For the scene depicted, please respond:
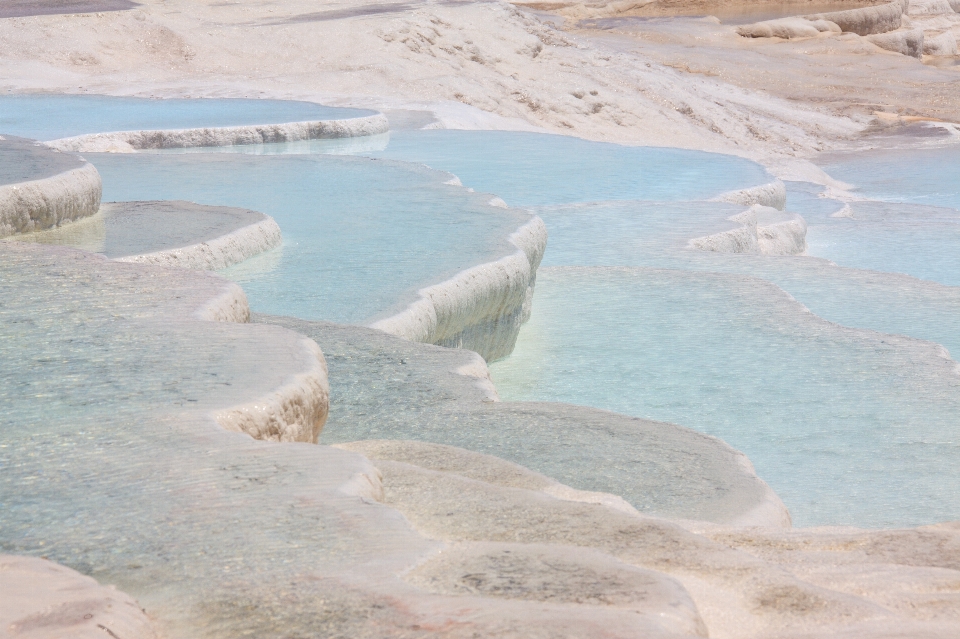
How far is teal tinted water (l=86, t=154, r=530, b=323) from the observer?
376cm

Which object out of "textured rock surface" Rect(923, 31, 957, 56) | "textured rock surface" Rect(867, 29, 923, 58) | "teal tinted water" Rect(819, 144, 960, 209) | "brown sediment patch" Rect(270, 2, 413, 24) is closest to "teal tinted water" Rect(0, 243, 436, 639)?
"teal tinted water" Rect(819, 144, 960, 209)

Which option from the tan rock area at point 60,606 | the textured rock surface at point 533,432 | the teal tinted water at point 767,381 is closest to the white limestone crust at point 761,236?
the teal tinted water at point 767,381

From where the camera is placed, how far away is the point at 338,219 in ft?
15.5

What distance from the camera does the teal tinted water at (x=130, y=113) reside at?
286 inches

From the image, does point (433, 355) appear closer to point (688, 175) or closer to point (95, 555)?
point (95, 555)

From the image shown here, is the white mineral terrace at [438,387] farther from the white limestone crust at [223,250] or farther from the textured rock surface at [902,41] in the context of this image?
the textured rock surface at [902,41]

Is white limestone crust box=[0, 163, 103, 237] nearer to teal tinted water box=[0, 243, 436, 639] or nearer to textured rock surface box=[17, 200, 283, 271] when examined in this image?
textured rock surface box=[17, 200, 283, 271]

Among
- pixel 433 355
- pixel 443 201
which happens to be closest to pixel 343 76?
pixel 443 201

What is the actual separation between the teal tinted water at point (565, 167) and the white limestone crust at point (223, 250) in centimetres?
244

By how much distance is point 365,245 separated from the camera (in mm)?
4289

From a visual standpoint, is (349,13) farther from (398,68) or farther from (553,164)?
(553,164)

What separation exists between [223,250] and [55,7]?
10.5m

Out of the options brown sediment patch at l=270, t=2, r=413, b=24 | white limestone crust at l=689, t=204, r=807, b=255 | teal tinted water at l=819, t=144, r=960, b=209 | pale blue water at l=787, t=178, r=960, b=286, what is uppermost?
brown sediment patch at l=270, t=2, r=413, b=24

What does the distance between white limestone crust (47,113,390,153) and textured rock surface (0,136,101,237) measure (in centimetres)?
224
